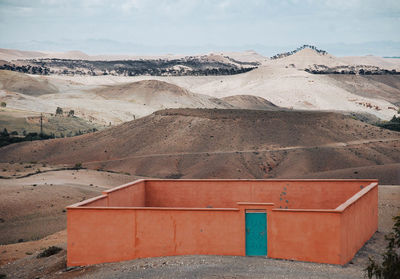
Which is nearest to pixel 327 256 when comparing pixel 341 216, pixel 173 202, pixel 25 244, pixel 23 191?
pixel 341 216

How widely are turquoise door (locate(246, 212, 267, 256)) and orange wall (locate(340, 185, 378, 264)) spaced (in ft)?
7.33

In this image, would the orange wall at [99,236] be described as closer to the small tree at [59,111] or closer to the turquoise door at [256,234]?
the turquoise door at [256,234]

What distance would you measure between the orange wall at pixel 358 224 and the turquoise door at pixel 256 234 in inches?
88.0

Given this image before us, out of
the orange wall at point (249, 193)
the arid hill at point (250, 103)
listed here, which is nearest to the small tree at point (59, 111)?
the arid hill at point (250, 103)

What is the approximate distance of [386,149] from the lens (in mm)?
59438

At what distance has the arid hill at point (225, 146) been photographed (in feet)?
181

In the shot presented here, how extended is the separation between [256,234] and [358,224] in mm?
3976

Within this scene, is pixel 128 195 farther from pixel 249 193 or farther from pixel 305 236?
pixel 305 236

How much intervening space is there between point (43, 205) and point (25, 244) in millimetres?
7963

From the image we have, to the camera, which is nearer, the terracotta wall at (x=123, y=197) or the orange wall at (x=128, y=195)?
the terracotta wall at (x=123, y=197)

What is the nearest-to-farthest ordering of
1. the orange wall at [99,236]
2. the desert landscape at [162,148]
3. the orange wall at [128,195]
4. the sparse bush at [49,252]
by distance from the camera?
1. the orange wall at [99,236]
2. the sparse bush at [49,252]
3. the orange wall at [128,195]
4. the desert landscape at [162,148]

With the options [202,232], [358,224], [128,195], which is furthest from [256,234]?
[128,195]

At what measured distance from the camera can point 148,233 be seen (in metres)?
18.8

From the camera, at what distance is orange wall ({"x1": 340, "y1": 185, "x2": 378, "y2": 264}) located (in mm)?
18062
